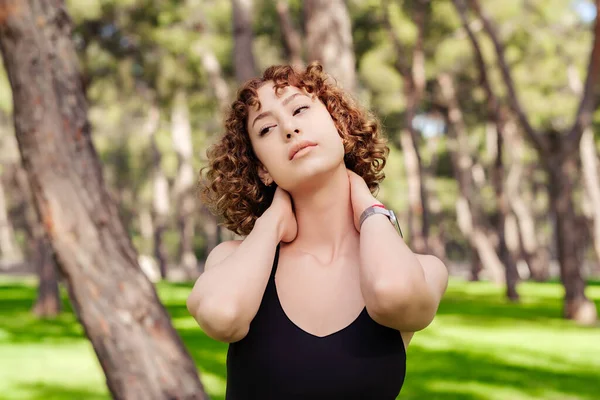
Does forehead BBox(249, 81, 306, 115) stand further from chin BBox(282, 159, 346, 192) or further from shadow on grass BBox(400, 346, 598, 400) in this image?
shadow on grass BBox(400, 346, 598, 400)

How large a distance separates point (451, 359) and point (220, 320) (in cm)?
915

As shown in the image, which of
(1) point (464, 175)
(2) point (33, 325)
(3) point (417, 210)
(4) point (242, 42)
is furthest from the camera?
(1) point (464, 175)

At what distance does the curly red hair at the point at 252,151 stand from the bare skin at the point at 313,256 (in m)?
0.06

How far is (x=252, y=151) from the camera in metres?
2.51

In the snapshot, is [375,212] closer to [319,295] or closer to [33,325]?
[319,295]

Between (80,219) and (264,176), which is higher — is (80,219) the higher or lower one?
the lower one

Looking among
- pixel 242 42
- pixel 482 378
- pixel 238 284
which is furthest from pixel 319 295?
pixel 242 42

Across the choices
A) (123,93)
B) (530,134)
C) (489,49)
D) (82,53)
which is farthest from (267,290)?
(123,93)

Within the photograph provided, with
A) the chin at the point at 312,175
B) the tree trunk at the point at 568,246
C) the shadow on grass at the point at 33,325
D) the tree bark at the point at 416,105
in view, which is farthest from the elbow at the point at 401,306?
the tree bark at the point at 416,105

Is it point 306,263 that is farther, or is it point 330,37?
point 330,37

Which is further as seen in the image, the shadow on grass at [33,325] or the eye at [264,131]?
the shadow on grass at [33,325]

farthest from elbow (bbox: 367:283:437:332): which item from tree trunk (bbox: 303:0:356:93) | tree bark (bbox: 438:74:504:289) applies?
tree bark (bbox: 438:74:504:289)

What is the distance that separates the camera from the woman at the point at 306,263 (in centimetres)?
212

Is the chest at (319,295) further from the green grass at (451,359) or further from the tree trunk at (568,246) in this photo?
the tree trunk at (568,246)
